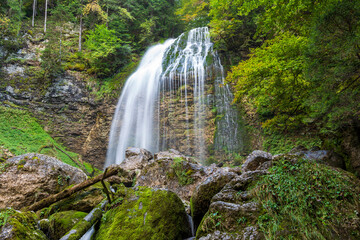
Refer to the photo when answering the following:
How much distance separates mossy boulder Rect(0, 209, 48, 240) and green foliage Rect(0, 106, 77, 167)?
30.0ft

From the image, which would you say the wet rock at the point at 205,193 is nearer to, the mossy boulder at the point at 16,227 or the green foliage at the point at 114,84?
the mossy boulder at the point at 16,227

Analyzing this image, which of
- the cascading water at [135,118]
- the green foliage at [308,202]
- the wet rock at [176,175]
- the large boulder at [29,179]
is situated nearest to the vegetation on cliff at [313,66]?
the green foliage at [308,202]

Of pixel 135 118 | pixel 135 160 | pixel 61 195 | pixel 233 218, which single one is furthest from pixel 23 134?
pixel 233 218

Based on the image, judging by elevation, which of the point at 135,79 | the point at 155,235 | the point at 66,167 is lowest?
the point at 155,235

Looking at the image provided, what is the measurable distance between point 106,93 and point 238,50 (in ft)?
37.8

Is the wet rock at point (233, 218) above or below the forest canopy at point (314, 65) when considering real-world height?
below

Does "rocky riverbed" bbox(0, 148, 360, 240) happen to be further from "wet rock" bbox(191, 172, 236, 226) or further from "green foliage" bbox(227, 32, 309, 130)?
"green foliage" bbox(227, 32, 309, 130)

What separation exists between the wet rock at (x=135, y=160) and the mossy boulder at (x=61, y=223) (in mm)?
5125

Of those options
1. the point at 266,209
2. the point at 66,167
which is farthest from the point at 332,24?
the point at 66,167

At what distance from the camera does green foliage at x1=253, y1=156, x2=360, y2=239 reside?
2.30m

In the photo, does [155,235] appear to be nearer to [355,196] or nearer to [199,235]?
[199,235]

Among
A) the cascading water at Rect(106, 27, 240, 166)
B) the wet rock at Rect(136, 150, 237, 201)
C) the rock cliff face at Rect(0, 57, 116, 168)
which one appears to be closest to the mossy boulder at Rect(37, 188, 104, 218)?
the wet rock at Rect(136, 150, 237, 201)

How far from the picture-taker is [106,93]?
53.4 ft

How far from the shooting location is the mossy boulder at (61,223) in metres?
3.55
